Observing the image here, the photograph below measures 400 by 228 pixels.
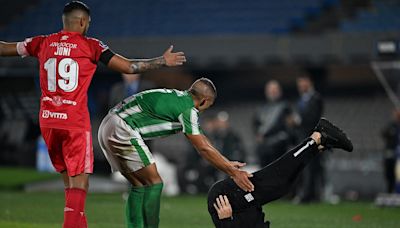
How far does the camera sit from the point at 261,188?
9.08 m

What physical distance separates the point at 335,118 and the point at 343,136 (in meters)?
12.0

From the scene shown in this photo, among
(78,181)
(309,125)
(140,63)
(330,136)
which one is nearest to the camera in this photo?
(78,181)

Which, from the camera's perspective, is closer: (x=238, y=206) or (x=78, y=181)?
(x=78, y=181)

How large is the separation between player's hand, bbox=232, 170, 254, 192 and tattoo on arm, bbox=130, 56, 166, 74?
3.90 ft

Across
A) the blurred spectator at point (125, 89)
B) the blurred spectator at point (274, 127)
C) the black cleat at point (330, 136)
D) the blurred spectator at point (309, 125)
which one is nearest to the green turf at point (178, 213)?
the blurred spectator at point (309, 125)

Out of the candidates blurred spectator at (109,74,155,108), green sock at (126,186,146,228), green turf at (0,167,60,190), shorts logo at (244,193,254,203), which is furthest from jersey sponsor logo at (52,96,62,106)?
green turf at (0,167,60,190)

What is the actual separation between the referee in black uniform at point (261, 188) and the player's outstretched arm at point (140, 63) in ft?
4.08

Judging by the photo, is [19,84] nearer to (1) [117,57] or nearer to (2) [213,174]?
(2) [213,174]

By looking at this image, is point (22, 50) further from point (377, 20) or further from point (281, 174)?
point (377, 20)

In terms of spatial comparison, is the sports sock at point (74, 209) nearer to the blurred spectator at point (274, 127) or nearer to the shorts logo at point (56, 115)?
the shorts logo at point (56, 115)

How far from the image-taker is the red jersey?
8.58 metres

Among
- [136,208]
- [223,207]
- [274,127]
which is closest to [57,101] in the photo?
[136,208]

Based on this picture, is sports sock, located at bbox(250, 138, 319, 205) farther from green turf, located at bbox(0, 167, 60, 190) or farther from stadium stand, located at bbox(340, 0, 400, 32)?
stadium stand, located at bbox(340, 0, 400, 32)

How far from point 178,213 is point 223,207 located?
16.3ft
